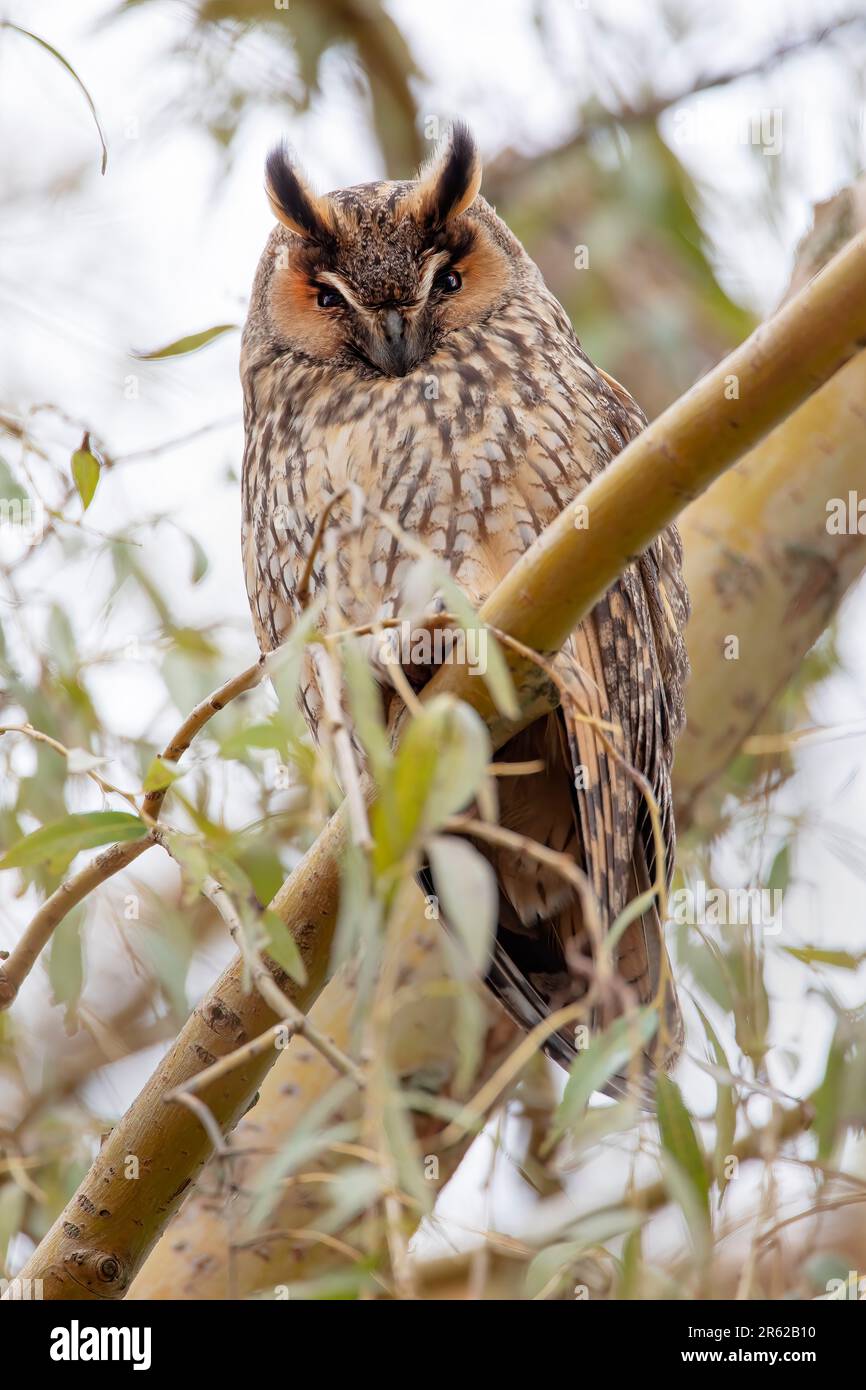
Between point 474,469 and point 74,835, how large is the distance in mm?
693

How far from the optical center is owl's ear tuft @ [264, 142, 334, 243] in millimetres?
1838

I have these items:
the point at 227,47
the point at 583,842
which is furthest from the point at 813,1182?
the point at 227,47

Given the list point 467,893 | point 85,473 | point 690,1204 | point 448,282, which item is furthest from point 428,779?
point 448,282

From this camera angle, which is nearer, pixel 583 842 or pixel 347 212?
pixel 583 842

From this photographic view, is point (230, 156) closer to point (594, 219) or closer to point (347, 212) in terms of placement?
point (594, 219)

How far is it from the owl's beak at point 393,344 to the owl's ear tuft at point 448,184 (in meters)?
Result: 0.14

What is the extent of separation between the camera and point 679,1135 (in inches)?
49.5

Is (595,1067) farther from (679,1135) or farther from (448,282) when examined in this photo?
(448,282)

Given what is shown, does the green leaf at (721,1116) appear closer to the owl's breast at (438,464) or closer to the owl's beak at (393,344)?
the owl's breast at (438,464)

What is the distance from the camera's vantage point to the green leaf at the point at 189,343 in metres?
1.68

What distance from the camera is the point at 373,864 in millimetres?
900

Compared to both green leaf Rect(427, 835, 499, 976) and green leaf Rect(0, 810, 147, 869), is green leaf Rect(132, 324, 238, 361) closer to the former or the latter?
green leaf Rect(0, 810, 147, 869)

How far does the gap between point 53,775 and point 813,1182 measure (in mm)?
1103

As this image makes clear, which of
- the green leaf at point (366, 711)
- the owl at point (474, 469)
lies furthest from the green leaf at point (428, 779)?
the owl at point (474, 469)
